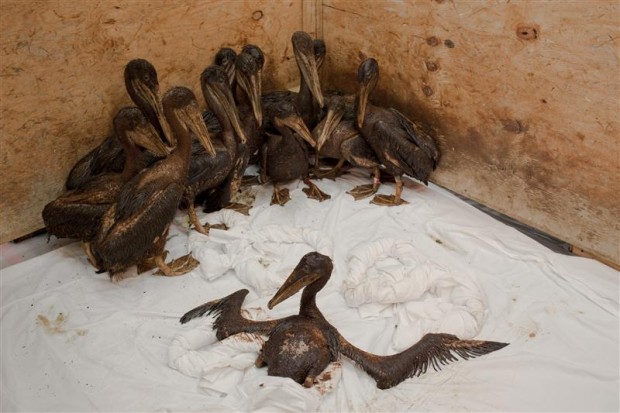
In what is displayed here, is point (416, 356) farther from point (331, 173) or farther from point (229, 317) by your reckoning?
point (331, 173)

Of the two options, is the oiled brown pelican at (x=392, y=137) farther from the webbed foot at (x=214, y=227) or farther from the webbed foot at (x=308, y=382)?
the webbed foot at (x=308, y=382)

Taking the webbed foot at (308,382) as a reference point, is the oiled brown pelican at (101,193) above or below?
above

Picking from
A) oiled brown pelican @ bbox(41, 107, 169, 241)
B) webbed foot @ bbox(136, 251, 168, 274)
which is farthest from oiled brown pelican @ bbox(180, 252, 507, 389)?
oiled brown pelican @ bbox(41, 107, 169, 241)

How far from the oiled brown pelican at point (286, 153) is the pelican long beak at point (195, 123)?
0.54 meters

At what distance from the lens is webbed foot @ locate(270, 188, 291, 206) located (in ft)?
14.4

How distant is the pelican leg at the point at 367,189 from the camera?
175 inches

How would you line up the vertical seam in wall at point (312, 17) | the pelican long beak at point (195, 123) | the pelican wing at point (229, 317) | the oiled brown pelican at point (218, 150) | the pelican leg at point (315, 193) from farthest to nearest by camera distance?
1. the vertical seam in wall at point (312, 17)
2. the pelican leg at point (315, 193)
3. the oiled brown pelican at point (218, 150)
4. the pelican long beak at point (195, 123)
5. the pelican wing at point (229, 317)

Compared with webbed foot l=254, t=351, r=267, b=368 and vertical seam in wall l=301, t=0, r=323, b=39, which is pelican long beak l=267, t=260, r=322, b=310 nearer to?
webbed foot l=254, t=351, r=267, b=368

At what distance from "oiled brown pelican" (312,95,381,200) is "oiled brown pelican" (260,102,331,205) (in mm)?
160

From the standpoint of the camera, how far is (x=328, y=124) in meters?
4.30

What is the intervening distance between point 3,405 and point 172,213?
1258 mm

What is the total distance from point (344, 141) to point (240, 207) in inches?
33.2

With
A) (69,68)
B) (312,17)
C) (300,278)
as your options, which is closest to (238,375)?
(300,278)

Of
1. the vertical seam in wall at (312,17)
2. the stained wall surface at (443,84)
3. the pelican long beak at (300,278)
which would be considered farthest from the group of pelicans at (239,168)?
the vertical seam in wall at (312,17)
